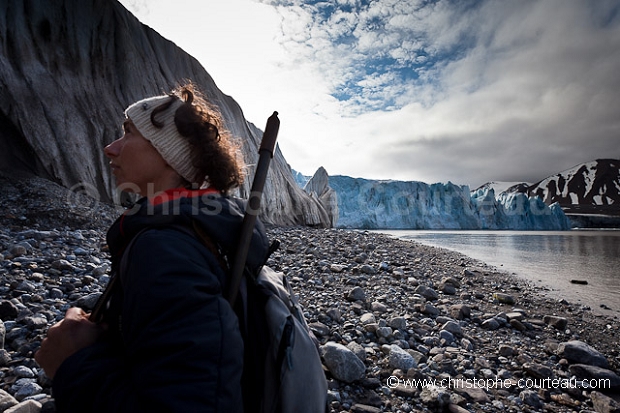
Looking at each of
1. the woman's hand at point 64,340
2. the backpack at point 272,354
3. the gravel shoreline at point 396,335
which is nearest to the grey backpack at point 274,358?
the backpack at point 272,354

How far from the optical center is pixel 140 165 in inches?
55.1

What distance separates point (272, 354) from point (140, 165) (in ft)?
3.51

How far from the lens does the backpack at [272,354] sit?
1040mm

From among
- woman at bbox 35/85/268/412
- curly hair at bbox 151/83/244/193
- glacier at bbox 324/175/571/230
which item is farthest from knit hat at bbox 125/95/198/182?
glacier at bbox 324/175/571/230

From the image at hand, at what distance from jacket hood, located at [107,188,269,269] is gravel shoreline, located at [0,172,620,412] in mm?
1441

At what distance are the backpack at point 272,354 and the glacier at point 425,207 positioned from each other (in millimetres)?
59245

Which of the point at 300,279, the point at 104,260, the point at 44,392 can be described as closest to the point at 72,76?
the point at 104,260

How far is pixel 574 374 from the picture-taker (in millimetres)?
3070

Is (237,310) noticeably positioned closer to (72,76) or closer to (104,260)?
(104,260)

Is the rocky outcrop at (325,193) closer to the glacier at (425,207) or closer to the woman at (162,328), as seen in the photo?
the glacier at (425,207)

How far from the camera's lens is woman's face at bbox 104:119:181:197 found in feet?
4.54

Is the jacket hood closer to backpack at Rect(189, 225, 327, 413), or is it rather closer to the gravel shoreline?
backpack at Rect(189, 225, 327, 413)

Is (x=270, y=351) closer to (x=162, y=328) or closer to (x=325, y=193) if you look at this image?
(x=162, y=328)

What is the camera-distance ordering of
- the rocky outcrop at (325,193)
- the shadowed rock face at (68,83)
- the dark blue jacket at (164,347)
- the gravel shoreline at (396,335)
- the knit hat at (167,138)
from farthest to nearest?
the rocky outcrop at (325,193) < the shadowed rock face at (68,83) < the gravel shoreline at (396,335) < the knit hat at (167,138) < the dark blue jacket at (164,347)
